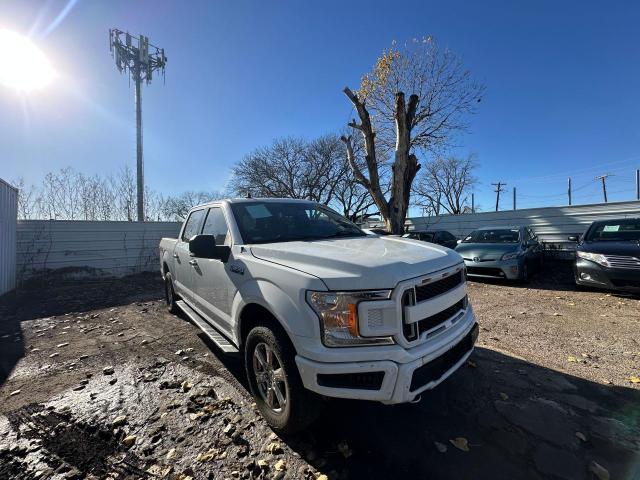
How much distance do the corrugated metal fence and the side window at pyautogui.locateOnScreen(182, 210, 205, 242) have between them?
6.36m

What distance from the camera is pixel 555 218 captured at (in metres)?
11.8

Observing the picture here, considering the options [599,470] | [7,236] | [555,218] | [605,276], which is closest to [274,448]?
[599,470]

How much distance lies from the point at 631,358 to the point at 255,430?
14.1 feet

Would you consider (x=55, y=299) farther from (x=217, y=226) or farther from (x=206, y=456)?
(x=206, y=456)

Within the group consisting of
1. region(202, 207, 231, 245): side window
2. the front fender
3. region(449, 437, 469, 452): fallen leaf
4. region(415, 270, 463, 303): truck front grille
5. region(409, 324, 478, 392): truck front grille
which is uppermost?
region(202, 207, 231, 245): side window

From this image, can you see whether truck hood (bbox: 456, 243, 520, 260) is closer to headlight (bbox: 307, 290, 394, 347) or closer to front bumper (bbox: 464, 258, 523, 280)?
front bumper (bbox: 464, 258, 523, 280)

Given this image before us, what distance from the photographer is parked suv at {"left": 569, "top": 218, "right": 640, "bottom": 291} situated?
6172 millimetres

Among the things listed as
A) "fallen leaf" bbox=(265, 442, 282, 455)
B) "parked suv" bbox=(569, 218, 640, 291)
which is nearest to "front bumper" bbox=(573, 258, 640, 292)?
"parked suv" bbox=(569, 218, 640, 291)

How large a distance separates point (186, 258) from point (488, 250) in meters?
7.59

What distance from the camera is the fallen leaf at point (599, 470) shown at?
209 cm

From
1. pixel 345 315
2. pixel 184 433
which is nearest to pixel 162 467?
pixel 184 433

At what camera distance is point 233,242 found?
3.20 m

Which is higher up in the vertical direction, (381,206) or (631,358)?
(381,206)

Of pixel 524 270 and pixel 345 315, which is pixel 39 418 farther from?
pixel 524 270
